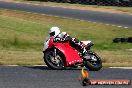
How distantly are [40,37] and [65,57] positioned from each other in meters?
12.0

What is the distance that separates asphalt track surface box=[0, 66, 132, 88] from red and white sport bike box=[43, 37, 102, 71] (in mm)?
223

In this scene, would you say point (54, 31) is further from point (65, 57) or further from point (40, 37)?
point (40, 37)

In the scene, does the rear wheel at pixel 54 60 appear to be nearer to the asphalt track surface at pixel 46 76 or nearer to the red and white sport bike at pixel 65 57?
the red and white sport bike at pixel 65 57

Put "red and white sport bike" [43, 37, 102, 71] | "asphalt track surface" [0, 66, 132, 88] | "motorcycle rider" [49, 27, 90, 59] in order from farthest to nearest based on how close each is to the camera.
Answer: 1. "motorcycle rider" [49, 27, 90, 59]
2. "red and white sport bike" [43, 37, 102, 71]
3. "asphalt track surface" [0, 66, 132, 88]

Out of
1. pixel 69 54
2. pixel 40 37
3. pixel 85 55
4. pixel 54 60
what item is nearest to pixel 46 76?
pixel 54 60

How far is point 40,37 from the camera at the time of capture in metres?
25.4

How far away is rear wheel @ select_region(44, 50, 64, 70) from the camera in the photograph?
532 inches

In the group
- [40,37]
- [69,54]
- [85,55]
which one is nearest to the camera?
[85,55]

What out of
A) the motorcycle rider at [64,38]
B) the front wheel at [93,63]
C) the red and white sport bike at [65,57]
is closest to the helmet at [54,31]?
the motorcycle rider at [64,38]

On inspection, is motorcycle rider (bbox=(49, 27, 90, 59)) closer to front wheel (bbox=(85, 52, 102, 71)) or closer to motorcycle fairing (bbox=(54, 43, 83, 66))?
motorcycle fairing (bbox=(54, 43, 83, 66))

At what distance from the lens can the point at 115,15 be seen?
A: 130ft

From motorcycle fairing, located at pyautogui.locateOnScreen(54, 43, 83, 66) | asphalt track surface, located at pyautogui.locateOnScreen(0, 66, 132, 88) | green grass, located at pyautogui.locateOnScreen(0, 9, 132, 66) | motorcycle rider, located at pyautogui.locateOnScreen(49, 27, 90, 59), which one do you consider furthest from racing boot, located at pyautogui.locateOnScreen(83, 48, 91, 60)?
green grass, located at pyautogui.locateOnScreen(0, 9, 132, 66)

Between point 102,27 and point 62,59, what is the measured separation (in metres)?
18.0

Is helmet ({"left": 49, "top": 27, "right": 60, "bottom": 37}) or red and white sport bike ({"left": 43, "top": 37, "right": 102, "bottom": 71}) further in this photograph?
helmet ({"left": 49, "top": 27, "right": 60, "bottom": 37})
